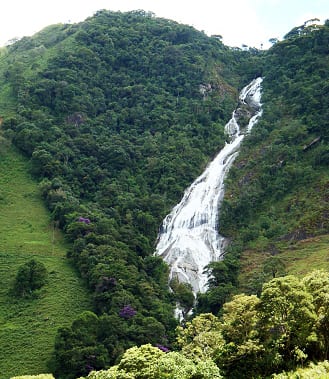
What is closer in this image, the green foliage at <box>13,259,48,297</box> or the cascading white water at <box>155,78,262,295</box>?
the green foliage at <box>13,259,48,297</box>

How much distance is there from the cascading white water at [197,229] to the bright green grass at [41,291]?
37.4ft

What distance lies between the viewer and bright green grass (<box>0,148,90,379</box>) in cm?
3288

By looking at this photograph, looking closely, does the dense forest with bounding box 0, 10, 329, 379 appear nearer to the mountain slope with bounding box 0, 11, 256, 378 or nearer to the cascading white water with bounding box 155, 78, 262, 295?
the mountain slope with bounding box 0, 11, 256, 378

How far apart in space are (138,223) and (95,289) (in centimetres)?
1360

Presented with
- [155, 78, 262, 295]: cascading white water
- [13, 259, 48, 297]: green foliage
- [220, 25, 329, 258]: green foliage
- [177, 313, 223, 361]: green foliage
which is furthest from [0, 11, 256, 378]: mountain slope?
[177, 313, 223, 361]: green foliage

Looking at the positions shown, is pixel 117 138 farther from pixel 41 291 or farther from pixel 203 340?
pixel 203 340

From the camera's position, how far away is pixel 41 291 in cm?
3884

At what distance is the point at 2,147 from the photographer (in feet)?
191

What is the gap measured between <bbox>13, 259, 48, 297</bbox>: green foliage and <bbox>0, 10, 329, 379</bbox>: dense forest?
378 centimetres

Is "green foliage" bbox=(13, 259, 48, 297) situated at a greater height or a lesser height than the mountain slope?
lesser

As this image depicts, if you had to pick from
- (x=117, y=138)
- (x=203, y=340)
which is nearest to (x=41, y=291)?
(x=203, y=340)

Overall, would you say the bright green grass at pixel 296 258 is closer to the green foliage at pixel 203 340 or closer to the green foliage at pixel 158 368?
the green foliage at pixel 203 340

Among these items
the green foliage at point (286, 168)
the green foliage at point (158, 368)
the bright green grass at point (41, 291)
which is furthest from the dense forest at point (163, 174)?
the bright green grass at point (41, 291)

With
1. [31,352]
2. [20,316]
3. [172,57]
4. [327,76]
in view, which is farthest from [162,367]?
[172,57]
